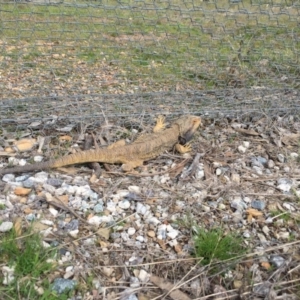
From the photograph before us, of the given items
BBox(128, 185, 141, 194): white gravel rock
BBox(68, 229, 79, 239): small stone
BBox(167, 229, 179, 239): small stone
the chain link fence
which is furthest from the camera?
the chain link fence

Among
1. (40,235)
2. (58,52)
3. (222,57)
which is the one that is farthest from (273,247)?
(58,52)

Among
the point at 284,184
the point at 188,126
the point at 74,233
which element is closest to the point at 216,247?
the point at 74,233

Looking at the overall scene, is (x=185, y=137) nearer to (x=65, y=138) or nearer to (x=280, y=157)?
(x=280, y=157)

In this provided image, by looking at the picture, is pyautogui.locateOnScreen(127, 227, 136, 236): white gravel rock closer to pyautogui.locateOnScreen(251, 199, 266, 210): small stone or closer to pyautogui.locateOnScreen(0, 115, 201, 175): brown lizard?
pyautogui.locateOnScreen(0, 115, 201, 175): brown lizard

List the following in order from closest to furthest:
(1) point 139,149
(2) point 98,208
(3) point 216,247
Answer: (3) point 216,247
(2) point 98,208
(1) point 139,149

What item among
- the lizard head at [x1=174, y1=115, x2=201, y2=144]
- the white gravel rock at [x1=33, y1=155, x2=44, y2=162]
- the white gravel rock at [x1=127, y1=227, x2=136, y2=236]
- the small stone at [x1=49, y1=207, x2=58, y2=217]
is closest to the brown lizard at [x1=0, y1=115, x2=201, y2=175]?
the lizard head at [x1=174, y1=115, x2=201, y2=144]

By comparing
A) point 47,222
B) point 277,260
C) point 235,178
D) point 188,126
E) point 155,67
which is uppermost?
point 155,67

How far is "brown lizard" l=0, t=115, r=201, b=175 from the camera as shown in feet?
11.8

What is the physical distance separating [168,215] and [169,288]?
66 centimetres

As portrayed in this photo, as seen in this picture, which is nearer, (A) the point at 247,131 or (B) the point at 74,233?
(B) the point at 74,233

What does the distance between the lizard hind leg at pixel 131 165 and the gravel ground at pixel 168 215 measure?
2.7 inches

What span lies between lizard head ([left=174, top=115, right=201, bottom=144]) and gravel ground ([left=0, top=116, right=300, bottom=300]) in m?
0.14

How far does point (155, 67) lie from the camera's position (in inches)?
214

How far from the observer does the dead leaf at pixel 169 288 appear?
270 centimetres
